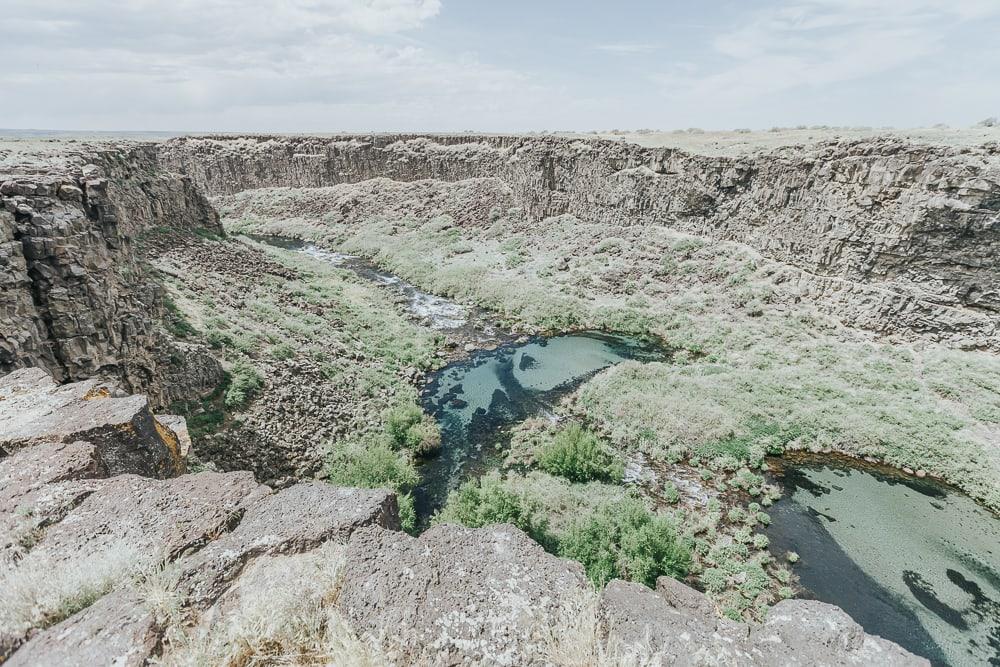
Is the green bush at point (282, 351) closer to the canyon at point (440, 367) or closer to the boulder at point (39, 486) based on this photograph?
the canyon at point (440, 367)

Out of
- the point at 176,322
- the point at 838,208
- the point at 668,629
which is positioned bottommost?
the point at 176,322

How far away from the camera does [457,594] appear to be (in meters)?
4.07

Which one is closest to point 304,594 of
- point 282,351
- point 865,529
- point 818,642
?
point 818,642

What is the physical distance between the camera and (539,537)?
13.5m

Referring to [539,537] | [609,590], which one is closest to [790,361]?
[539,537]

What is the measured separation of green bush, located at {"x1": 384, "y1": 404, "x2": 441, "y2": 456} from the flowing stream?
22.3 inches

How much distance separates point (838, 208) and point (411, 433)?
89.0ft

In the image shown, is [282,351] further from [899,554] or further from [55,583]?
[899,554]

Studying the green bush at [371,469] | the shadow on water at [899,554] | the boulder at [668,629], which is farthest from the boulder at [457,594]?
the shadow on water at [899,554]

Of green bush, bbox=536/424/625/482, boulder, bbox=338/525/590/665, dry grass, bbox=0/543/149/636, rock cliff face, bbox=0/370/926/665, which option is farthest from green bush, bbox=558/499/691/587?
dry grass, bbox=0/543/149/636

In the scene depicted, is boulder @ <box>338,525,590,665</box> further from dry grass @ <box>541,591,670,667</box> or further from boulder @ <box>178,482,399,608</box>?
boulder @ <box>178,482,399,608</box>

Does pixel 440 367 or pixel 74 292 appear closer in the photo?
pixel 74 292

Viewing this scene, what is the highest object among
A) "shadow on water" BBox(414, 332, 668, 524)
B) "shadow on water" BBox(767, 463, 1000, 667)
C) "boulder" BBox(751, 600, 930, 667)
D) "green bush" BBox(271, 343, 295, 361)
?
"boulder" BBox(751, 600, 930, 667)

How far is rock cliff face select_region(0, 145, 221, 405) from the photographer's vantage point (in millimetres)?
10383
